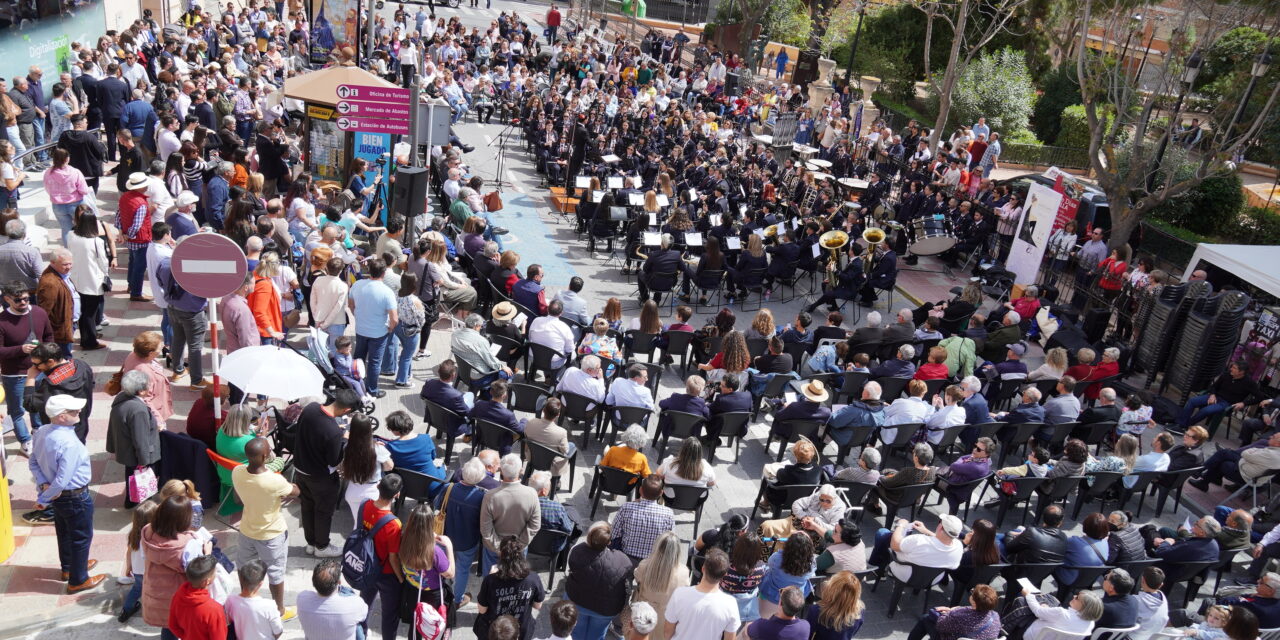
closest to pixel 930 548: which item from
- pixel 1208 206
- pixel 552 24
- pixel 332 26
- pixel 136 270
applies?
pixel 136 270

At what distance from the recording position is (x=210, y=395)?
7.40m

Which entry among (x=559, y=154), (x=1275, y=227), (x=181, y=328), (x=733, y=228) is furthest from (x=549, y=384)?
(x=1275, y=227)

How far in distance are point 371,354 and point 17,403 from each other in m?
3.21

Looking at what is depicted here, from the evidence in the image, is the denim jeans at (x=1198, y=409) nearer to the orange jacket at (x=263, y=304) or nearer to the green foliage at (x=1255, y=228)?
the green foliage at (x=1255, y=228)

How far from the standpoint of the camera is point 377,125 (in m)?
13.0

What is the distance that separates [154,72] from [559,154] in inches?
359

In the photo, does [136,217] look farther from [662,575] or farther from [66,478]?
[662,575]

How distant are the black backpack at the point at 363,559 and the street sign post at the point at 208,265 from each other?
6.07ft

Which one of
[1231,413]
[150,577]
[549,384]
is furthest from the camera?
[1231,413]

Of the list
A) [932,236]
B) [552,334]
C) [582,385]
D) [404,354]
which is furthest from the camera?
[932,236]

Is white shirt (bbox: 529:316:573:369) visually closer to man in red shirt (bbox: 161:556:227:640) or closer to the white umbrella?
the white umbrella

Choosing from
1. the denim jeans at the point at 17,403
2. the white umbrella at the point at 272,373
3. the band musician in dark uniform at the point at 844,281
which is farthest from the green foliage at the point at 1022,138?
the denim jeans at the point at 17,403

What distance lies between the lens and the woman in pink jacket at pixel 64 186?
445 inches

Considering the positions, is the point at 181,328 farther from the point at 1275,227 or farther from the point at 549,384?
the point at 1275,227
